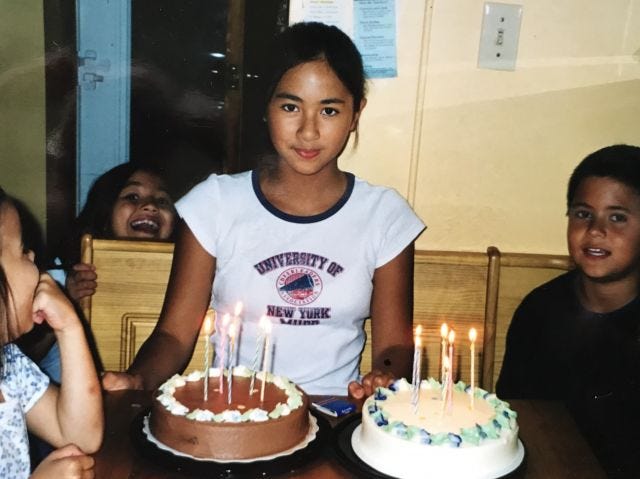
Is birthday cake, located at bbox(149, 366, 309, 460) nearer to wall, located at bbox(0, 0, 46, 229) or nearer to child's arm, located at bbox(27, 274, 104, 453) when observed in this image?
child's arm, located at bbox(27, 274, 104, 453)

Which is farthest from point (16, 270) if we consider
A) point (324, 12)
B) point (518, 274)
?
point (518, 274)

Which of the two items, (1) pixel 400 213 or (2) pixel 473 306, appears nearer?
(1) pixel 400 213

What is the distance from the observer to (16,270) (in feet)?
4.98

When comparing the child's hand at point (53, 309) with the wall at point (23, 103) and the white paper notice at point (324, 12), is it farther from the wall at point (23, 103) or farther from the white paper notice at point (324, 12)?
the wall at point (23, 103)

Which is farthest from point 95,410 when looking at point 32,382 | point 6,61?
point 6,61

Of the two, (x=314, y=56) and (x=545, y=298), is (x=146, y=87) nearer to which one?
(x=314, y=56)

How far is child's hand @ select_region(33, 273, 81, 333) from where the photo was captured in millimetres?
1574

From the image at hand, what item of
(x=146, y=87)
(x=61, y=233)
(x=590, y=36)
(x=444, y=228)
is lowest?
(x=61, y=233)

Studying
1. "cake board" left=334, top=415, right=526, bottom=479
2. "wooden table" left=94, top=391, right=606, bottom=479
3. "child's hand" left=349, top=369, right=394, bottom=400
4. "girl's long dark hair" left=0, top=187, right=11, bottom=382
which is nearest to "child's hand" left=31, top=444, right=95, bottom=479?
"wooden table" left=94, top=391, right=606, bottom=479

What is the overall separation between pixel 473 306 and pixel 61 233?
2.09 m

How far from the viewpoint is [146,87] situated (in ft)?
12.8

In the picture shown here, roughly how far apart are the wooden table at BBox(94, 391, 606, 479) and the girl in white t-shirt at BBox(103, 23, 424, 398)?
453 mm

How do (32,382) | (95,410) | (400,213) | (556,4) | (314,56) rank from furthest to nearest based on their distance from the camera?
(556,4) → (400,213) → (314,56) → (32,382) → (95,410)

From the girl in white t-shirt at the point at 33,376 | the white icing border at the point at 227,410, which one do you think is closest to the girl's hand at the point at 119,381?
the girl in white t-shirt at the point at 33,376
